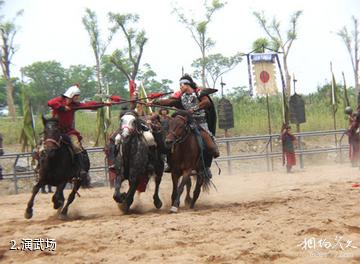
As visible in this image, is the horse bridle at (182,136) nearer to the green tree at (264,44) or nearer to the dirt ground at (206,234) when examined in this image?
the dirt ground at (206,234)

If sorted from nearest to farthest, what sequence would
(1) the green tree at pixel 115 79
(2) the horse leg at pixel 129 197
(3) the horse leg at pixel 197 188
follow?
(2) the horse leg at pixel 129 197 < (3) the horse leg at pixel 197 188 < (1) the green tree at pixel 115 79

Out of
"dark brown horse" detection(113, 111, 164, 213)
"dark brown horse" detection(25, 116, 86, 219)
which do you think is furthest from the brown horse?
"dark brown horse" detection(25, 116, 86, 219)

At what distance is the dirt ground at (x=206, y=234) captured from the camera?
6168 mm

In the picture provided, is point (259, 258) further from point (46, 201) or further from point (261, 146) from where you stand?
point (261, 146)

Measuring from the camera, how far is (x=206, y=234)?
24.1 feet

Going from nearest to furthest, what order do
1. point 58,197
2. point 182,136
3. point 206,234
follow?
point 206,234 < point 58,197 < point 182,136

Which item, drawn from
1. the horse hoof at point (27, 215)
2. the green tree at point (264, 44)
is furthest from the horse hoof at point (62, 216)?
the green tree at point (264, 44)

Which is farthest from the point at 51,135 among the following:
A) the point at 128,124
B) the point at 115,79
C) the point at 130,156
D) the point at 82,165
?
the point at 115,79

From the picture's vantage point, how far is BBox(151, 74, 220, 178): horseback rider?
1105cm

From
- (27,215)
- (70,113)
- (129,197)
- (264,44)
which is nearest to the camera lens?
(27,215)

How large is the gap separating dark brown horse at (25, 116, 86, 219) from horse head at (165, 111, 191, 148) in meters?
1.84

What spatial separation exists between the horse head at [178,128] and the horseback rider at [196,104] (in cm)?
18

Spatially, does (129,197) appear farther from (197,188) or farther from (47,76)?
(47,76)

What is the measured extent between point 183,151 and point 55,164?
2.38 m
